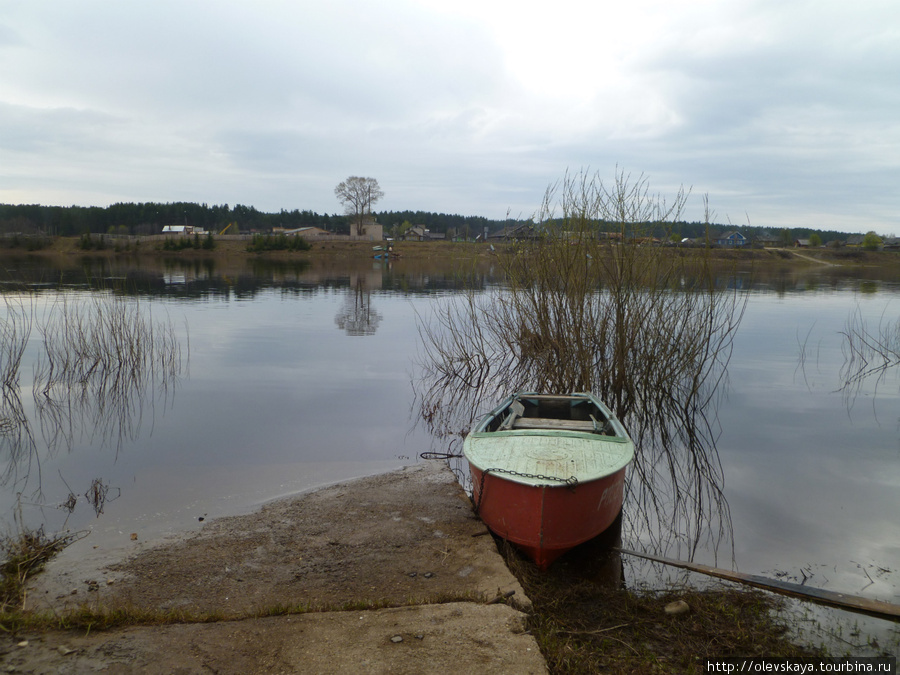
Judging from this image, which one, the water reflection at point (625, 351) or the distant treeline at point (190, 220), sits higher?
the distant treeline at point (190, 220)

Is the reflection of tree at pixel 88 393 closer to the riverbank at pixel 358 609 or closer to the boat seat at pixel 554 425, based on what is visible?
the riverbank at pixel 358 609

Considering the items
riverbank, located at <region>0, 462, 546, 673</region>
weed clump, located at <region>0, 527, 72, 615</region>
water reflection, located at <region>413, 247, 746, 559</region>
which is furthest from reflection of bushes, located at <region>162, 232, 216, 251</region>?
riverbank, located at <region>0, 462, 546, 673</region>

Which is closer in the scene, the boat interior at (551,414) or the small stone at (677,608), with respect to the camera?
the small stone at (677,608)

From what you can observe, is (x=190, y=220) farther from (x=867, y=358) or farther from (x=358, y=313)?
(x=867, y=358)

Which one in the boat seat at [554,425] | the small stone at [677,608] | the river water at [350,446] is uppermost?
the boat seat at [554,425]

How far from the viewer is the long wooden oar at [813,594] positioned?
519cm

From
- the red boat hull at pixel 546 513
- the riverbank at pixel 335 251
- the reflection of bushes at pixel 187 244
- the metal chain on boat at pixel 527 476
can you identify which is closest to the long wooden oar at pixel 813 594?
the red boat hull at pixel 546 513

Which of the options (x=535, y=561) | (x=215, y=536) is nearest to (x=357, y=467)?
(x=215, y=536)

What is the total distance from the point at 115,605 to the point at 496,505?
3.46m

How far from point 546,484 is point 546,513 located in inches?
11.2

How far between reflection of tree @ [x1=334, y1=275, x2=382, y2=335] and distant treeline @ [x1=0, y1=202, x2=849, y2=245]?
4267cm

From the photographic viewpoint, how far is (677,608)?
201 inches

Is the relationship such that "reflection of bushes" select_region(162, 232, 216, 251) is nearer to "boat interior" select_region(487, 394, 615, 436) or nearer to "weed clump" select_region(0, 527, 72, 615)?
"boat interior" select_region(487, 394, 615, 436)

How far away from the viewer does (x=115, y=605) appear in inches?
189
